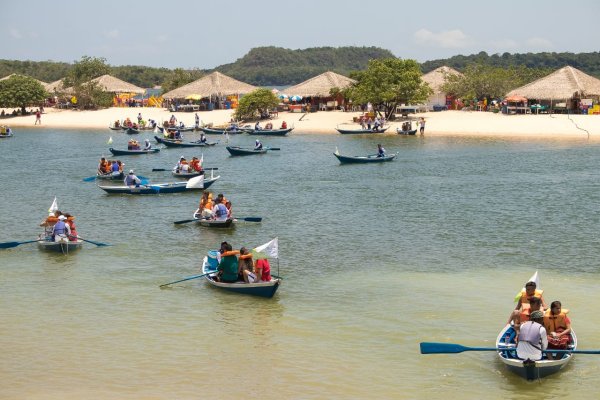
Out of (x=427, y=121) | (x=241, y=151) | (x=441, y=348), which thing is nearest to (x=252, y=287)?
(x=441, y=348)

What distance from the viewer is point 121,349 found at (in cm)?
1433

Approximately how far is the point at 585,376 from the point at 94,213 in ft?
64.0

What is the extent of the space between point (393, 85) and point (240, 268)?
44.9 meters

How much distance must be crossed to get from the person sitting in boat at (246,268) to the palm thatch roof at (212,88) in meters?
58.5

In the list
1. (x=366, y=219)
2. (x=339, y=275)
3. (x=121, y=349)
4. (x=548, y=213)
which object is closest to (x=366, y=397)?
(x=121, y=349)

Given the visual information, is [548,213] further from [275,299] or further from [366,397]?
[366,397]

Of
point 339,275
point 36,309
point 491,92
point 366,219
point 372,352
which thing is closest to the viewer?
point 372,352

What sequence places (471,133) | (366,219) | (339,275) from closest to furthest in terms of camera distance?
(339,275), (366,219), (471,133)

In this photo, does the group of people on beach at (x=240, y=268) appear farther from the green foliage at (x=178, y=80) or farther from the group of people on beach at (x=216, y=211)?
the green foliage at (x=178, y=80)

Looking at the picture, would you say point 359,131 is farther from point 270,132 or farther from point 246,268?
point 246,268

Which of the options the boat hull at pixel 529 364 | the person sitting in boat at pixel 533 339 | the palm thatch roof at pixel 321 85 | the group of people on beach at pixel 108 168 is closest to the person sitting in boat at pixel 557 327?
the boat hull at pixel 529 364

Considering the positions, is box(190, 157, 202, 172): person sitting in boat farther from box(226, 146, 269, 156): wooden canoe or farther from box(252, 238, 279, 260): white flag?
box(252, 238, 279, 260): white flag

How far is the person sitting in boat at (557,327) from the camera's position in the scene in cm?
→ 1285

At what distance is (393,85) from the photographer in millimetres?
60031
